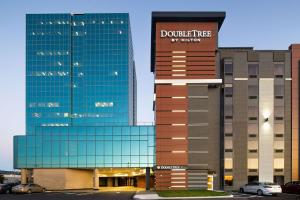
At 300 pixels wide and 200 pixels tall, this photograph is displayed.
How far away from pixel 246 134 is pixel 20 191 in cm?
3467

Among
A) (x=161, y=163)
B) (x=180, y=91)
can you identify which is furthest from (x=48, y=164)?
(x=180, y=91)

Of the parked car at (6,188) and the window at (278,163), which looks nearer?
the parked car at (6,188)

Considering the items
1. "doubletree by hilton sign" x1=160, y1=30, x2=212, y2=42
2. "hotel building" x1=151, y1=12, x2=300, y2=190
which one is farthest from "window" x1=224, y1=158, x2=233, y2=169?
"doubletree by hilton sign" x1=160, y1=30, x2=212, y2=42

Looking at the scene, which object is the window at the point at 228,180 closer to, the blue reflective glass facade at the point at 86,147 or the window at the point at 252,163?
the window at the point at 252,163

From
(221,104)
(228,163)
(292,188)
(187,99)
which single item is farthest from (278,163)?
(187,99)

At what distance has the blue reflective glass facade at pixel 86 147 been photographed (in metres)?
74.9

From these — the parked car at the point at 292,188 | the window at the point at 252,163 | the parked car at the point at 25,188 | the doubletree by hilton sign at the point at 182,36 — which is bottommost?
the parked car at the point at 25,188

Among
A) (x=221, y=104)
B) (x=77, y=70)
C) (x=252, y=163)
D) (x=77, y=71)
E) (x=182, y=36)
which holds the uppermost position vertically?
(x=77, y=70)

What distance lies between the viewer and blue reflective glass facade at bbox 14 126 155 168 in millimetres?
74938

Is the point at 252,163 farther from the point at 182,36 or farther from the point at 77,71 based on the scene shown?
the point at 77,71

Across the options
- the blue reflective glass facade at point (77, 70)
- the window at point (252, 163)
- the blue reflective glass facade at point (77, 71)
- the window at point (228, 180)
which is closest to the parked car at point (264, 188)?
the window at point (228, 180)

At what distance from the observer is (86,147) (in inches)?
2977

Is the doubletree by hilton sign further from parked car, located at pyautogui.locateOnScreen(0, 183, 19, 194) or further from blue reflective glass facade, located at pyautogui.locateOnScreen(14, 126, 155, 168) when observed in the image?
parked car, located at pyautogui.locateOnScreen(0, 183, 19, 194)

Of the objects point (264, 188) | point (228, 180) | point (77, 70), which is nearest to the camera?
point (264, 188)
